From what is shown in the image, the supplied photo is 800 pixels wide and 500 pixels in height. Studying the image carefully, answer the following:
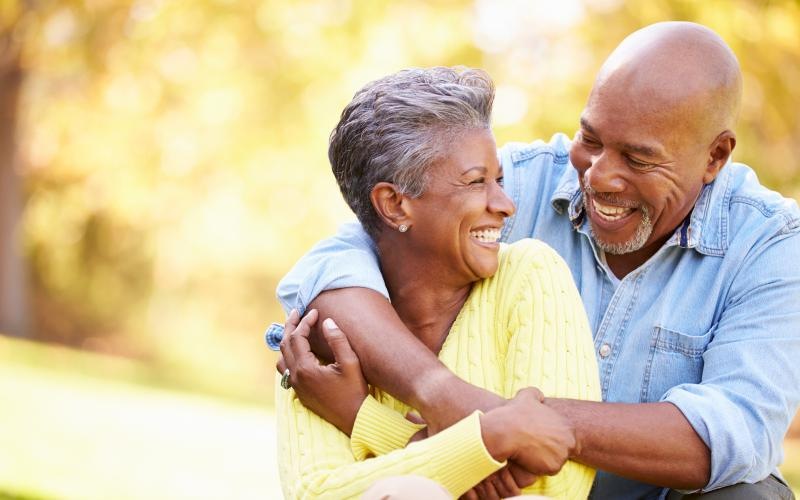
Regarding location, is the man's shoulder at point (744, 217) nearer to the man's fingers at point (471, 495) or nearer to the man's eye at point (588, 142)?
Result: the man's eye at point (588, 142)

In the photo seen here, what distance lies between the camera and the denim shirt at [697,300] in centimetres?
287

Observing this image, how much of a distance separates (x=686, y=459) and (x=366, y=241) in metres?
1.09

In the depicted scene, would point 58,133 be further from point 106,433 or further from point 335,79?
point 106,433

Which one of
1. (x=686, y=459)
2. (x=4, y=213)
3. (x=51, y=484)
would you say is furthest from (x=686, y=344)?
(x=4, y=213)

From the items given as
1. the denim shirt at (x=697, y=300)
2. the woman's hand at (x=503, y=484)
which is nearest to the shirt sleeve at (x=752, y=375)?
the denim shirt at (x=697, y=300)

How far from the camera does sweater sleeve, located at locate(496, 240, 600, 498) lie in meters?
2.66

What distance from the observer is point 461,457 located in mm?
2479

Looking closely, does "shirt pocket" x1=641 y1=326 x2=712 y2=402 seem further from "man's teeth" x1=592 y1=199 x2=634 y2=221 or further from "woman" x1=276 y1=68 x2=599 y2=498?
"woman" x1=276 y1=68 x2=599 y2=498

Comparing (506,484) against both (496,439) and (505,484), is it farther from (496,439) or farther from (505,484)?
(496,439)

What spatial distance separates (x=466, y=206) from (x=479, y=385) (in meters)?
0.48

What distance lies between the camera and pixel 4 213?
16.3m

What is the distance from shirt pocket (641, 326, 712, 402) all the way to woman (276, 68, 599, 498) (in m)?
0.54

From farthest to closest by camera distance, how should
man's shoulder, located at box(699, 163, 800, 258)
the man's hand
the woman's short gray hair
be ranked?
1. man's shoulder, located at box(699, 163, 800, 258)
2. the woman's short gray hair
3. the man's hand

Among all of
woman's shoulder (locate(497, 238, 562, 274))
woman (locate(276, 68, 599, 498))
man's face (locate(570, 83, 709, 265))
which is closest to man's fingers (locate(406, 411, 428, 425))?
woman (locate(276, 68, 599, 498))
